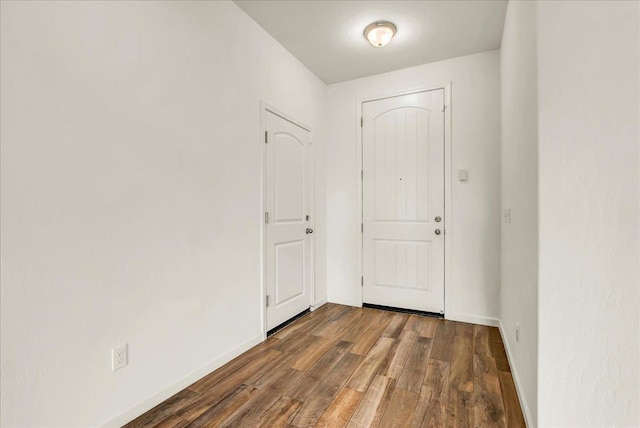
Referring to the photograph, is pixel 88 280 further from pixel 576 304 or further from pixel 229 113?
pixel 576 304

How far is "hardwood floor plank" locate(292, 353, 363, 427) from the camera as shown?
1.68 meters

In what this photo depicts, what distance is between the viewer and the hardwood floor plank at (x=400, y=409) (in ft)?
5.38

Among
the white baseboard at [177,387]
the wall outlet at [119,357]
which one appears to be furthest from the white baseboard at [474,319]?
the wall outlet at [119,357]

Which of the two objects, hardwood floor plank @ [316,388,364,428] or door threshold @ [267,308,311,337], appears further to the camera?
door threshold @ [267,308,311,337]

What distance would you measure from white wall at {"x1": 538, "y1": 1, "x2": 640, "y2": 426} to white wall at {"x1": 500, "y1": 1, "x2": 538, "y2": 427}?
70 mm

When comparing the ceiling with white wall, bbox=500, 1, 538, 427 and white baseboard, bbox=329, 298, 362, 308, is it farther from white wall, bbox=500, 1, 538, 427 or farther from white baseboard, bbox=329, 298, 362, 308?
white baseboard, bbox=329, 298, 362, 308

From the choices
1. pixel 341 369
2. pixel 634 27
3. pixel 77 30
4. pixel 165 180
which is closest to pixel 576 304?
pixel 634 27

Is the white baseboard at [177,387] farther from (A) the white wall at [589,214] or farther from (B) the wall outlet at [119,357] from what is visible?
(A) the white wall at [589,214]

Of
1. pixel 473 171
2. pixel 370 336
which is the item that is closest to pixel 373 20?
pixel 473 171

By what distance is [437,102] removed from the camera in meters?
3.26

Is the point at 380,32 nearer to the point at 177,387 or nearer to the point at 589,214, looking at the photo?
the point at 589,214

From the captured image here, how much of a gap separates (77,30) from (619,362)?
2.75 metres

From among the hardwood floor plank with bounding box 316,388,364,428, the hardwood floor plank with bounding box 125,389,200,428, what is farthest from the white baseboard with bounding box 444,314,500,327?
the hardwood floor plank with bounding box 125,389,200,428

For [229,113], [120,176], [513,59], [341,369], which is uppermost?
[513,59]
